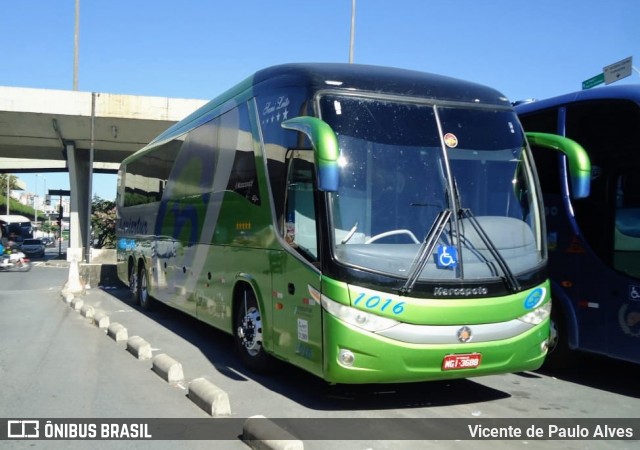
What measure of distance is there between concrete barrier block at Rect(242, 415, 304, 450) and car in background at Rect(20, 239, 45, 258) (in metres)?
42.0

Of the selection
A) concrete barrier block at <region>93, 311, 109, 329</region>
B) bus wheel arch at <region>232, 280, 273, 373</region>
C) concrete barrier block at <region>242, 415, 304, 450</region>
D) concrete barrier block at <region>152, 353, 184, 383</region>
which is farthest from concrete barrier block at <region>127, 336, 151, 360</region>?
concrete barrier block at <region>242, 415, 304, 450</region>

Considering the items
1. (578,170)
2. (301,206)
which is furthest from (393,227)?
(578,170)

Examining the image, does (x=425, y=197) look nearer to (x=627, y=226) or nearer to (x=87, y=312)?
(x=627, y=226)

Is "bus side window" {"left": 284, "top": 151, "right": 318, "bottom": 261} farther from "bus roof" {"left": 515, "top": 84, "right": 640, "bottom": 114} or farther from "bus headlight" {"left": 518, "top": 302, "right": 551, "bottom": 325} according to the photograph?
"bus roof" {"left": 515, "top": 84, "right": 640, "bottom": 114}

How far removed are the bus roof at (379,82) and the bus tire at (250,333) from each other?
2.60 m

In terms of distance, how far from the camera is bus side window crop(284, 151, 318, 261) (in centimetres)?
567

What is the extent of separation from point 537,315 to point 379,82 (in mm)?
2813

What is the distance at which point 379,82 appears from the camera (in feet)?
19.7

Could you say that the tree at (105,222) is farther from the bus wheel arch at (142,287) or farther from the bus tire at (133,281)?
the bus wheel arch at (142,287)

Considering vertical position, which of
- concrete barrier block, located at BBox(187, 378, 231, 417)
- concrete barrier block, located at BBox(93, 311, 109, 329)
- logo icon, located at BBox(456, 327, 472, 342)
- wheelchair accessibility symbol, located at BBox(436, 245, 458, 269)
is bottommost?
concrete barrier block, located at BBox(93, 311, 109, 329)

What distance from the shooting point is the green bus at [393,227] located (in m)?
5.29

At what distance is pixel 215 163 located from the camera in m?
8.68

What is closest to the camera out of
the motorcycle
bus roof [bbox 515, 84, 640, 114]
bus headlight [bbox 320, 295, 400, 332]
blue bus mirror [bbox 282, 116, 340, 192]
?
blue bus mirror [bbox 282, 116, 340, 192]

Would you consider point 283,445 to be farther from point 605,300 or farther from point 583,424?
point 605,300
